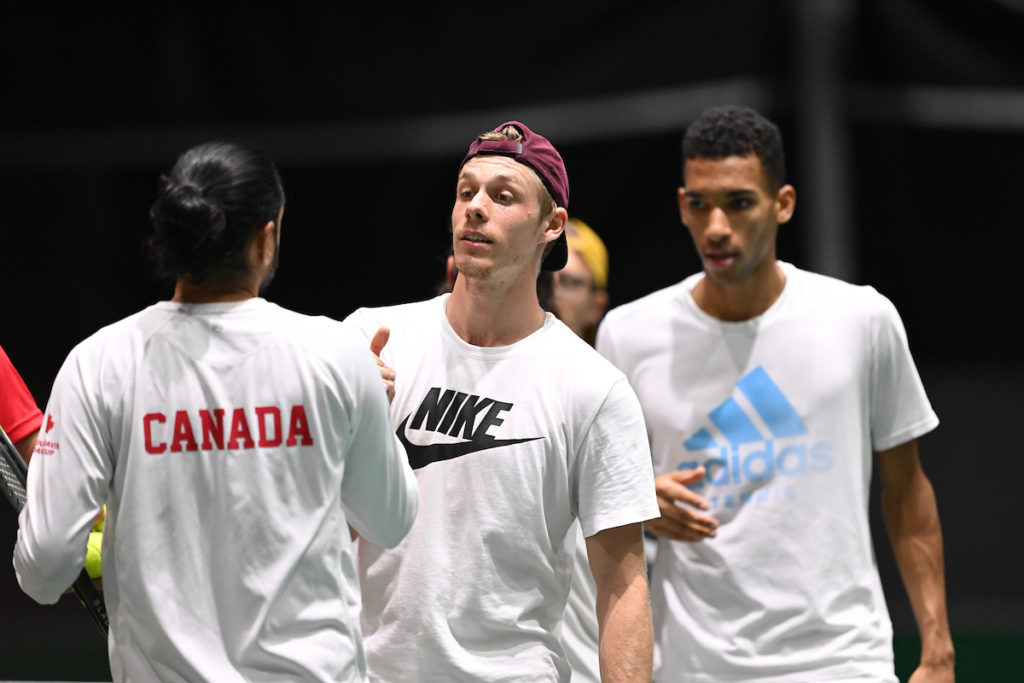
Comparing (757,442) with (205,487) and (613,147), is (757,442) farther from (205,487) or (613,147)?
(613,147)

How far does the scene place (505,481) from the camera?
264 centimetres

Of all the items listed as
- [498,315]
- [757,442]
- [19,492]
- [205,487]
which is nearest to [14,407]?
[19,492]

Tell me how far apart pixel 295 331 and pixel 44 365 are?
13.2ft

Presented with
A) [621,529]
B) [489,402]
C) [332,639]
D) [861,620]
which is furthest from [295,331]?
[861,620]

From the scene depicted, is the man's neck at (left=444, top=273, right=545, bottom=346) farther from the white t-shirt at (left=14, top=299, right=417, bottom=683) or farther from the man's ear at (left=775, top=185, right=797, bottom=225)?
the man's ear at (left=775, top=185, right=797, bottom=225)

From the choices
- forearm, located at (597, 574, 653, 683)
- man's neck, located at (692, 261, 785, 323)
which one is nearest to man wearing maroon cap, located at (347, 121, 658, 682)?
forearm, located at (597, 574, 653, 683)

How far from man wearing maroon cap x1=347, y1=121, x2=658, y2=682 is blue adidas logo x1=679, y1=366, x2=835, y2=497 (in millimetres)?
769

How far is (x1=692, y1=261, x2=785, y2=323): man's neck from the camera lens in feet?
11.5

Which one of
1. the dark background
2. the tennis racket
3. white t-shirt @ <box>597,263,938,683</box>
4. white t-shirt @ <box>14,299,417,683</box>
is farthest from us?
the dark background

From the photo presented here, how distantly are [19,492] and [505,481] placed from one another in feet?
3.01

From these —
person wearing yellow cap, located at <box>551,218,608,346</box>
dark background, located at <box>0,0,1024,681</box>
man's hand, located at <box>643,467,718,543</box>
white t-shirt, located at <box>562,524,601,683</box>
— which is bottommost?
white t-shirt, located at <box>562,524,601,683</box>

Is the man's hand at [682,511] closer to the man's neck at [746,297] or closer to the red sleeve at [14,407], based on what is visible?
the man's neck at [746,297]

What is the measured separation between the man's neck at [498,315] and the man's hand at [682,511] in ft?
2.35

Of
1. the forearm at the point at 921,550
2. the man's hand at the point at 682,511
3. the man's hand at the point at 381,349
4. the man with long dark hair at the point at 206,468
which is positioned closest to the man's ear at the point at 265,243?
the man with long dark hair at the point at 206,468
